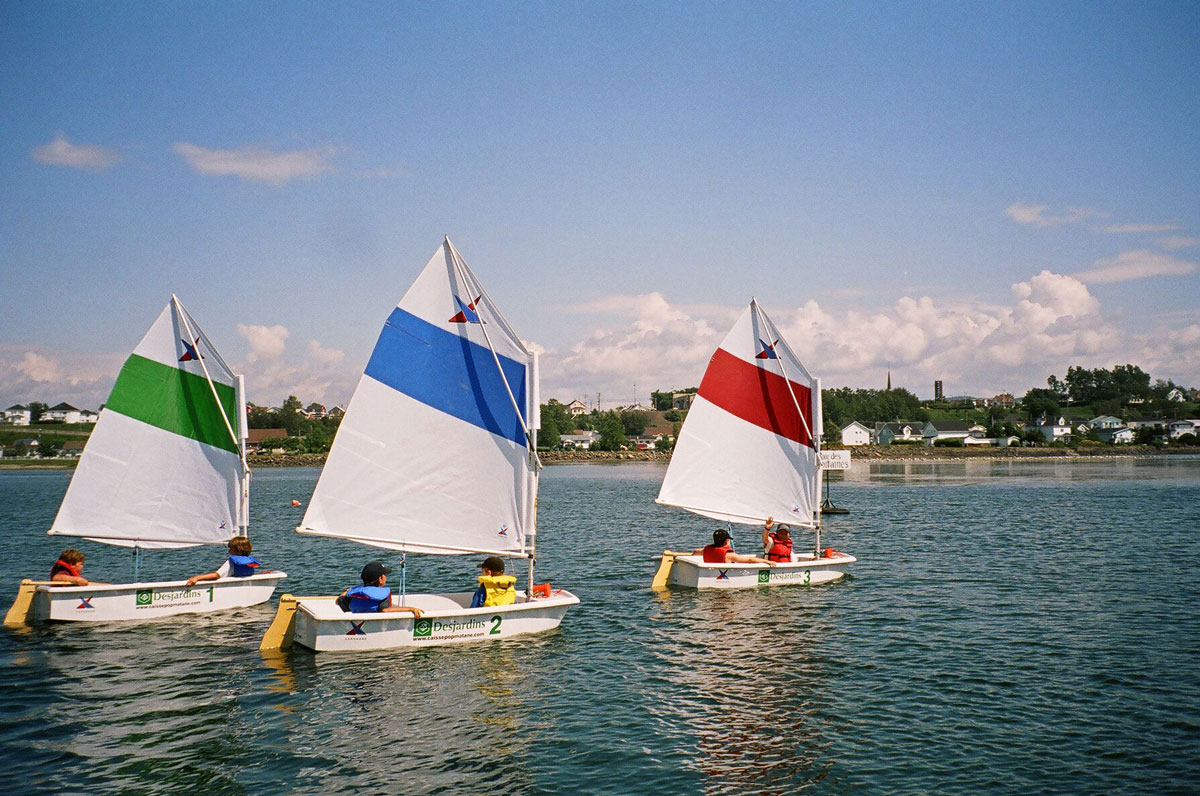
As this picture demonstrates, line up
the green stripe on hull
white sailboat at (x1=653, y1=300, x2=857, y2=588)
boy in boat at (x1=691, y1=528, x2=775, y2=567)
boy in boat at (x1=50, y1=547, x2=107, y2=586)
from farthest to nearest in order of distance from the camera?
white sailboat at (x1=653, y1=300, x2=857, y2=588)
boy in boat at (x1=691, y1=528, x2=775, y2=567)
the green stripe on hull
boy in boat at (x1=50, y1=547, x2=107, y2=586)

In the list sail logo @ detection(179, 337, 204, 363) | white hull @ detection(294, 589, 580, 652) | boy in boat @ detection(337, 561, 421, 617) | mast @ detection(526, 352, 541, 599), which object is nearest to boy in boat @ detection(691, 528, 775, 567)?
white hull @ detection(294, 589, 580, 652)

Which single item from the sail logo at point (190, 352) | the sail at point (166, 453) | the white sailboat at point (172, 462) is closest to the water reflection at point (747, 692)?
the white sailboat at point (172, 462)

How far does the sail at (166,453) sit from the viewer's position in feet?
75.8

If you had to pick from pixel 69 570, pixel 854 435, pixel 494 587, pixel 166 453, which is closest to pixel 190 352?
pixel 166 453

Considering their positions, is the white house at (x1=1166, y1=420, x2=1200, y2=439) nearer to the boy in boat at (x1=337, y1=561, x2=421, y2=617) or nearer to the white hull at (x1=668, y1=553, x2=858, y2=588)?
the white hull at (x1=668, y1=553, x2=858, y2=588)

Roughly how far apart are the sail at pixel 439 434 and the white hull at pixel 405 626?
1499 mm

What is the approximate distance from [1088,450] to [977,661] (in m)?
181

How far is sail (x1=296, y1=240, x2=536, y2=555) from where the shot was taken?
19312 mm

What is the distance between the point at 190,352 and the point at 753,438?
Result: 17.7 meters

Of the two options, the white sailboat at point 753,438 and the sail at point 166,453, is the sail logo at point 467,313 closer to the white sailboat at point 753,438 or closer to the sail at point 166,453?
the sail at point 166,453

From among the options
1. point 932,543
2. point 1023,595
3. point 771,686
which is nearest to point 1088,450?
point 932,543

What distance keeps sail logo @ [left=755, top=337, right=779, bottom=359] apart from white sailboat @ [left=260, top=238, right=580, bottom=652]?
37.3 feet

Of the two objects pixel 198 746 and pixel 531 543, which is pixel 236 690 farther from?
pixel 531 543

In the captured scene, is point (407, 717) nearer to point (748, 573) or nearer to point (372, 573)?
point (372, 573)
